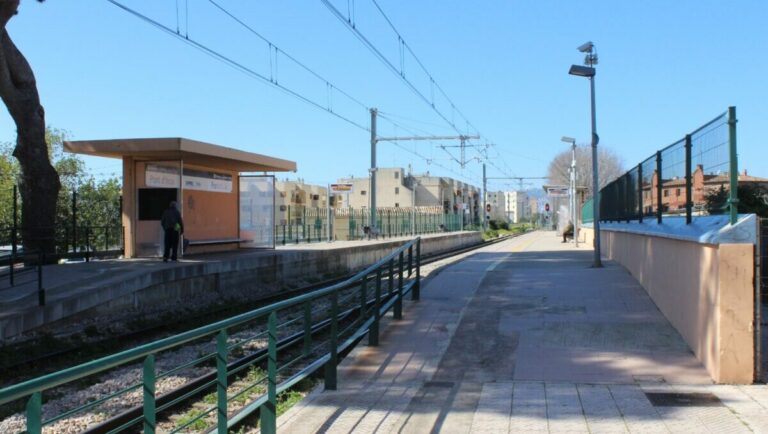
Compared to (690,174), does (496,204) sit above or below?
above

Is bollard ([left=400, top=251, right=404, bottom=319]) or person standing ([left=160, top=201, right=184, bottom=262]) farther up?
person standing ([left=160, top=201, right=184, bottom=262])

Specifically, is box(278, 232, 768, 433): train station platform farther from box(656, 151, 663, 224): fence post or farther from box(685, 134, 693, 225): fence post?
box(685, 134, 693, 225): fence post

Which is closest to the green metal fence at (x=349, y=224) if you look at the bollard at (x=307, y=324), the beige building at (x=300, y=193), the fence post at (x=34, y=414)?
the beige building at (x=300, y=193)

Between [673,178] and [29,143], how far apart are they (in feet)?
48.0

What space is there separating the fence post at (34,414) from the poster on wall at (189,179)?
15239 millimetres

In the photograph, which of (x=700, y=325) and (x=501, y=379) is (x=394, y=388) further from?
(x=700, y=325)

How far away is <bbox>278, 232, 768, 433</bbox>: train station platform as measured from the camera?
18.2 feet

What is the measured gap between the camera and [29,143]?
667 inches

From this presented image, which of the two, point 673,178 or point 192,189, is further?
point 192,189

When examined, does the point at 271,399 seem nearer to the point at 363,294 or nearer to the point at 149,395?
the point at 149,395

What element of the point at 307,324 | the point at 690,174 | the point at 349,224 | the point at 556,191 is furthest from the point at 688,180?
the point at 556,191

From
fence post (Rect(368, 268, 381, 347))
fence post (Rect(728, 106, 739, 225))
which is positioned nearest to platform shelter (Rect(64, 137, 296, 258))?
fence post (Rect(368, 268, 381, 347))

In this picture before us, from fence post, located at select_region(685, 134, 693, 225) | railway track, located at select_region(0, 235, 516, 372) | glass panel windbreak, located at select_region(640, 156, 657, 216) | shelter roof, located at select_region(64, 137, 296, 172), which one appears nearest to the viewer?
fence post, located at select_region(685, 134, 693, 225)

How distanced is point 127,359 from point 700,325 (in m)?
5.92
